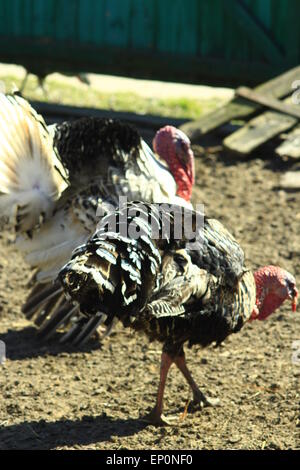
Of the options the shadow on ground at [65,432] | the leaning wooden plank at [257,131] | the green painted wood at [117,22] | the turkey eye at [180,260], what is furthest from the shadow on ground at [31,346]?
the green painted wood at [117,22]

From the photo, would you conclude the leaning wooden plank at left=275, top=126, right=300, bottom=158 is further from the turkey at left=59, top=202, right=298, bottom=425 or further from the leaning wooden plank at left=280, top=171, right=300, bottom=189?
the turkey at left=59, top=202, right=298, bottom=425

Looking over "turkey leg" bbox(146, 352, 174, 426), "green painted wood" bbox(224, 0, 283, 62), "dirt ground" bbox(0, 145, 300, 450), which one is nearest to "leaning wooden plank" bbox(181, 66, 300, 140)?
"green painted wood" bbox(224, 0, 283, 62)

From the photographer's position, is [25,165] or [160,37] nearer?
[25,165]

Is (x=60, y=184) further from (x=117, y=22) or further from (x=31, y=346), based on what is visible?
(x=117, y=22)

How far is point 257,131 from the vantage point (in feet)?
27.0

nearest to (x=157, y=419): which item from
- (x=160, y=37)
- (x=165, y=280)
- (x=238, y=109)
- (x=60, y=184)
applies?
(x=165, y=280)

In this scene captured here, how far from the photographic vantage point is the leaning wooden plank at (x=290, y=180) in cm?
768

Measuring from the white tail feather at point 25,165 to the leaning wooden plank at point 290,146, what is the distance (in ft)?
9.97

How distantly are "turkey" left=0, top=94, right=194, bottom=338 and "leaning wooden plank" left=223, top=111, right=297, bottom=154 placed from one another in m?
2.42

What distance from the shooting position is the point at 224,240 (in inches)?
186

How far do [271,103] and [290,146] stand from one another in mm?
631

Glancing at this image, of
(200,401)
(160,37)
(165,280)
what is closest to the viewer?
(165,280)

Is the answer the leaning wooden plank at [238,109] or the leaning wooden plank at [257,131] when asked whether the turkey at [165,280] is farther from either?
the leaning wooden plank at [238,109]

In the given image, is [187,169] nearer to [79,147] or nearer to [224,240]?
[79,147]
